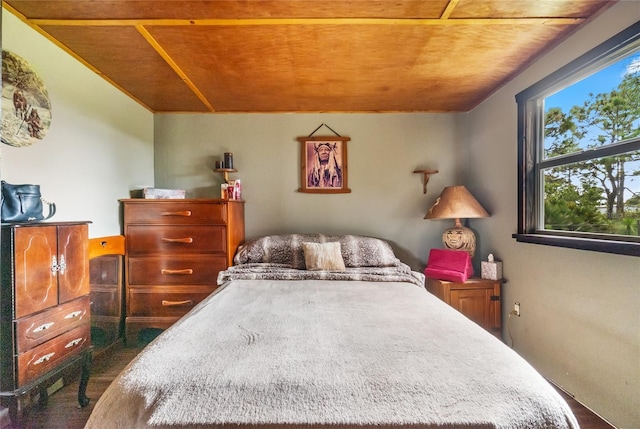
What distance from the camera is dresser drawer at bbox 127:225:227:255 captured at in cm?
245

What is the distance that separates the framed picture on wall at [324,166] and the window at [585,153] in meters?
1.48

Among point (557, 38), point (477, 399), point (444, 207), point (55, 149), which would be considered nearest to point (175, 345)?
point (477, 399)

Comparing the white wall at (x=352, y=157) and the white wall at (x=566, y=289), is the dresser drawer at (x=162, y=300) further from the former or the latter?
the white wall at (x=566, y=289)

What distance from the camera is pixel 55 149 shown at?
1.83 m

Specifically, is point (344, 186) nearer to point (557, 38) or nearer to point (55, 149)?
point (557, 38)

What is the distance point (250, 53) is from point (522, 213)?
2.19 metres

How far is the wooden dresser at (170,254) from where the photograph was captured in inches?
95.6

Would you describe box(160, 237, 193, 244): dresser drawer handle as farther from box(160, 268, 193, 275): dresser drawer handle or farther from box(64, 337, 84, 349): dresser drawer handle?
box(64, 337, 84, 349): dresser drawer handle

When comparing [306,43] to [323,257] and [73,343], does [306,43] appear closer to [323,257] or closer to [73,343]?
[323,257]

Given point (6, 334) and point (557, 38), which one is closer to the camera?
point (6, 334)

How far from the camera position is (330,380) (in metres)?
0.89

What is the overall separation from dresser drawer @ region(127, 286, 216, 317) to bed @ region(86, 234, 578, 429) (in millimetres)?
998

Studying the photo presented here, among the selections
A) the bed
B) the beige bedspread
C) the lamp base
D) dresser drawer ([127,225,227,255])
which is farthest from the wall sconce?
Result: dresser drawer ([127,225,227,255])

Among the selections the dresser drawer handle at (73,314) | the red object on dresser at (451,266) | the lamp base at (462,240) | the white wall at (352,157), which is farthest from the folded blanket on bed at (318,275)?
the dresser drawer handle at (73,314)
